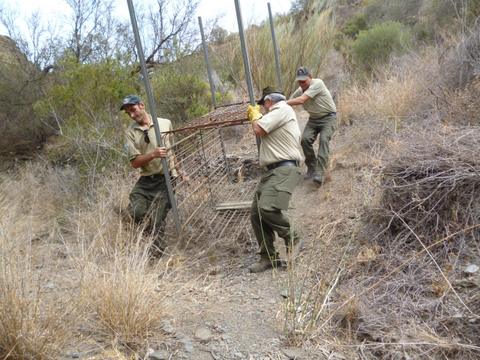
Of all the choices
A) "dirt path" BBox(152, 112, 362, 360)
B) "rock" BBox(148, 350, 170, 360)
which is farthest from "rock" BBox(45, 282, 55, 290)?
"rock" BBox(148, 350, 170, 360)

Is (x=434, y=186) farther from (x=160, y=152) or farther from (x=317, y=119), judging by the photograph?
(x=317, y=119)

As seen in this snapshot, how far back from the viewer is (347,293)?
8.34ft

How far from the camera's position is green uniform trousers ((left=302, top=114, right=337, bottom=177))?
4.88 meters

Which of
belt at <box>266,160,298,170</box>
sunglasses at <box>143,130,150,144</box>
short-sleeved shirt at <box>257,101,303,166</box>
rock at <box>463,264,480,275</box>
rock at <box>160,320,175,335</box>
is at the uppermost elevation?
sunglasses at <box>143,130,150,144</box>

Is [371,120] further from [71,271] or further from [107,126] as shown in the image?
[71,271]

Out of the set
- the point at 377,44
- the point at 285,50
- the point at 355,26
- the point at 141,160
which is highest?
the point at 355,26

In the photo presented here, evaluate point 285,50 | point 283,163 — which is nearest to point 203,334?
point 283,163

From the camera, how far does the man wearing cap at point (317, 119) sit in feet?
16.0

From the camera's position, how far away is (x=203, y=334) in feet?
7.26

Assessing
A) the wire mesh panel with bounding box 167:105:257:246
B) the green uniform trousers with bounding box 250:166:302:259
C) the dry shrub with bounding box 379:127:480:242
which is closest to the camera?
the dry shrub with bounding box 379:127:480:242

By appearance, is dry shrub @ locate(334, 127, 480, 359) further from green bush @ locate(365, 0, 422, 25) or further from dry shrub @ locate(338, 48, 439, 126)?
green bush @ locate(365, 0, 422, 25)

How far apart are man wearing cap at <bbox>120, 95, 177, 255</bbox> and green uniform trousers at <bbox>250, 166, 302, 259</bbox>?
2.97 ft

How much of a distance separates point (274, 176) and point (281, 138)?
33cm

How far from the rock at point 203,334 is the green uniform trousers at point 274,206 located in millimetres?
1035
